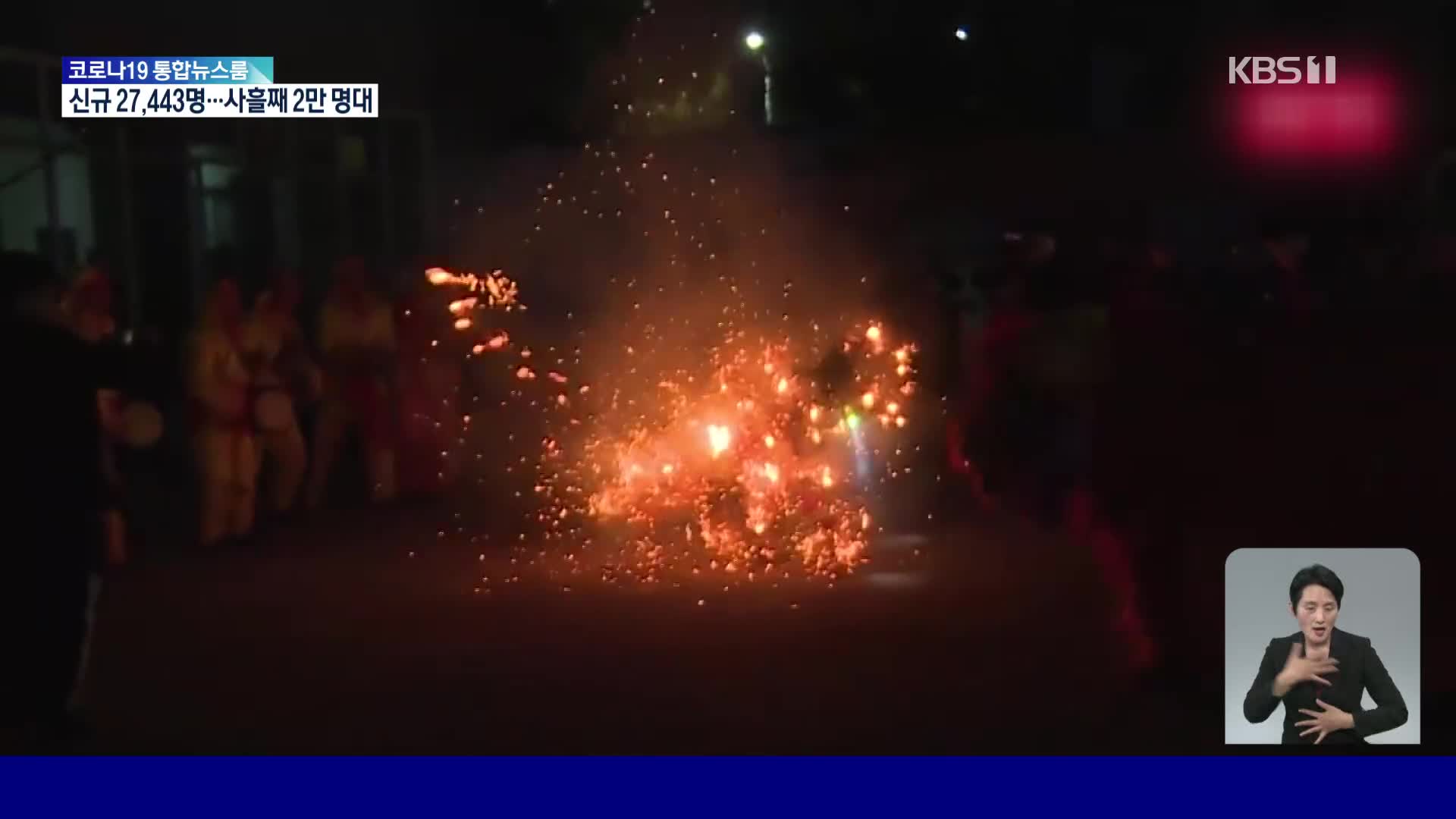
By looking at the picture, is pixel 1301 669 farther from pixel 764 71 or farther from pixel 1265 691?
pixel 764 71

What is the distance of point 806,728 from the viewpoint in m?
3.32

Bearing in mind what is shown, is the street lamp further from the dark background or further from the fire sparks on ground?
the fire sparks on ground

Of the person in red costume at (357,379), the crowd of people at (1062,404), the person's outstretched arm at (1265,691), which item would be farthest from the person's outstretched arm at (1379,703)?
the person in red costume at (357,379)

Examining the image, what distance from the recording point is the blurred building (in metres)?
3.12

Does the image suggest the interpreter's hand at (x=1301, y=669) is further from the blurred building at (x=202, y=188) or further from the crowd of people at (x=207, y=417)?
the blurred building at (x=202, y=188)

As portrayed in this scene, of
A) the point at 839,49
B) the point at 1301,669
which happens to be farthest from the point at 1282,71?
the point at 1301,669

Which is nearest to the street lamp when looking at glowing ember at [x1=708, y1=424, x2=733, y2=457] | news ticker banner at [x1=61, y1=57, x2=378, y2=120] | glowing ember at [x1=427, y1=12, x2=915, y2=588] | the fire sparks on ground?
glowing ember at [x1=427, y1=12, x2=915, y2=588]

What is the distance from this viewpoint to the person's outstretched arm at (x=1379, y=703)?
320cm

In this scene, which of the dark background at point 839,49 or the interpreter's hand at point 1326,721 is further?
the interpreter's hand at point 1326,721

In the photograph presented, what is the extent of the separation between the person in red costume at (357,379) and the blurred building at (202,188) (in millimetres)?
68

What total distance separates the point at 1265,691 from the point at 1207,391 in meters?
0.73

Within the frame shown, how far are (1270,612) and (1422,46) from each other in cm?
134

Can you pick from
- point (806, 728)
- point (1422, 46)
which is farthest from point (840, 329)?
point (1422, 46)

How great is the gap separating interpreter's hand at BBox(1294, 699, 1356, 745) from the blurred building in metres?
2.35
